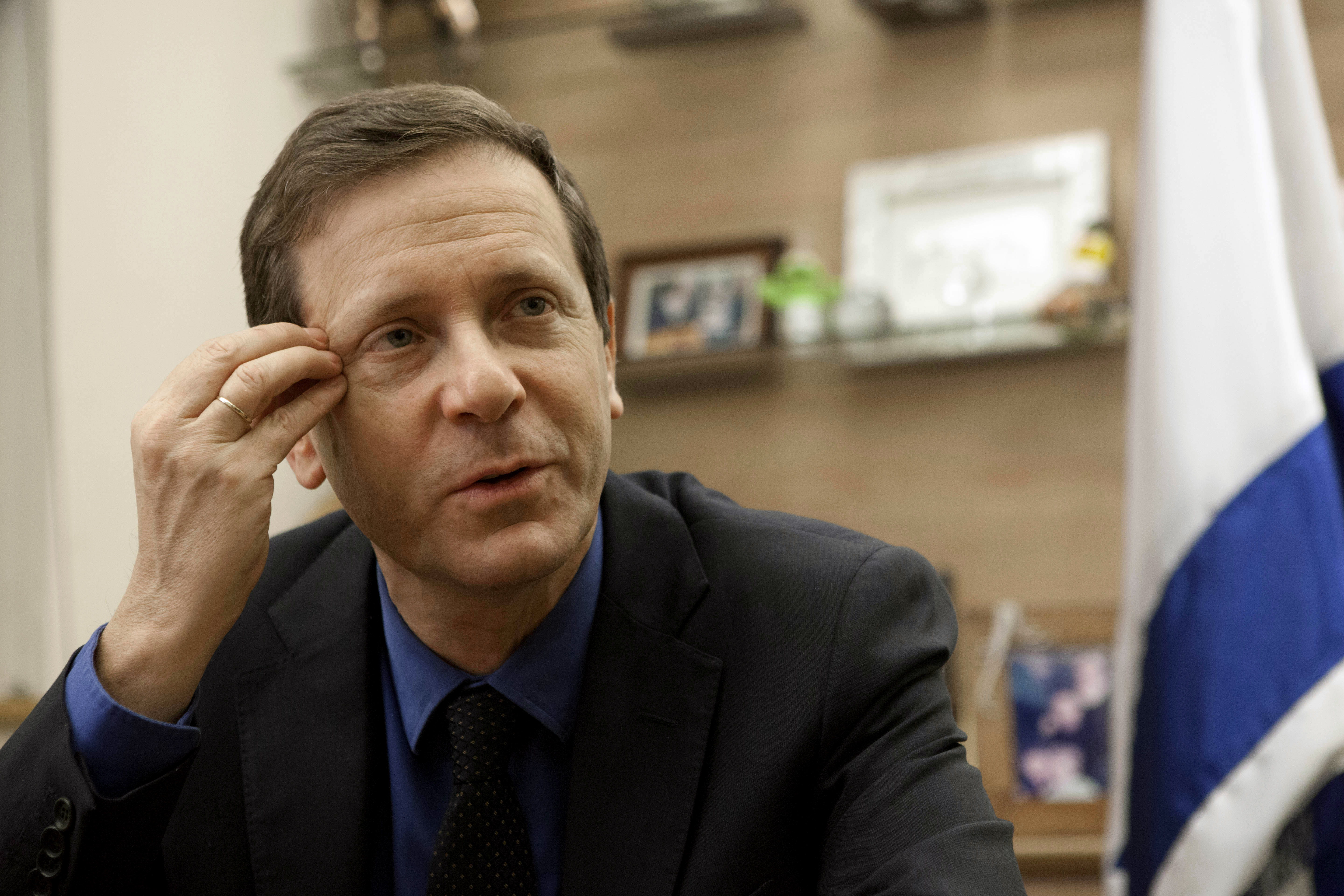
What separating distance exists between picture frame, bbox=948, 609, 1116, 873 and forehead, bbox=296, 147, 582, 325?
5.35 ft

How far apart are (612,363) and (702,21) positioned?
1.79m

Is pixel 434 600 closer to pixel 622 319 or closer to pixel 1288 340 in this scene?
pixel 1288 340

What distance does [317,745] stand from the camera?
4.59 ft

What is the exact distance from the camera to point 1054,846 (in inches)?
104

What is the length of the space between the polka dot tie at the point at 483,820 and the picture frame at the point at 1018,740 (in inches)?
59.5

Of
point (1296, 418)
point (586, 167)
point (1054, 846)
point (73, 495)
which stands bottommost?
point (1054, 846)

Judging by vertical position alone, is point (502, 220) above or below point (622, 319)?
above

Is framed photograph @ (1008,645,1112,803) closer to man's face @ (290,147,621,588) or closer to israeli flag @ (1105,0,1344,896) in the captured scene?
israeli flag @ (1105,0,1344,896)

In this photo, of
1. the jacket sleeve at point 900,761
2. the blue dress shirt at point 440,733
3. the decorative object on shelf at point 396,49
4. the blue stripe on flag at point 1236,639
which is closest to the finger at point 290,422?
the blue dress shirt at point 440,733

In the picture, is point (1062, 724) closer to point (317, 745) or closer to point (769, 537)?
point (769, 537)

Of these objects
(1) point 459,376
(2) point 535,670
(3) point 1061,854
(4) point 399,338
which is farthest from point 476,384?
(3) point 1061,854

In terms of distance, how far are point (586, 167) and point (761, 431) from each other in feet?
2.82

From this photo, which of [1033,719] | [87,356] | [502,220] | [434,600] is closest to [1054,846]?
[1033,719]

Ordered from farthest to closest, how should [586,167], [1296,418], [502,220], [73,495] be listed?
1. [586,167]
2. [73,495]
3. [1296,418]
4. [502,220]
